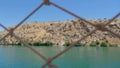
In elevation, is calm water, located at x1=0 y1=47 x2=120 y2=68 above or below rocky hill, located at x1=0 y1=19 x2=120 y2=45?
below

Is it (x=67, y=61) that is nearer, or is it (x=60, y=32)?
(x=67, y=61)

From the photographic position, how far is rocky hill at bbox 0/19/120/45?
88.7 metres

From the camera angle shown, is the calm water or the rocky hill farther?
the rocky hill

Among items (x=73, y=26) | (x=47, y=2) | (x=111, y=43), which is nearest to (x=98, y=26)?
(x=47, y=2)

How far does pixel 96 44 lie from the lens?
3597 inches

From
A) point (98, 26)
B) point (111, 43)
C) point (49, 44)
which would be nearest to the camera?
point (98, 26)

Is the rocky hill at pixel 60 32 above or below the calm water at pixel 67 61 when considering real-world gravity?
above

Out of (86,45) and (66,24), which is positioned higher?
(66,24)

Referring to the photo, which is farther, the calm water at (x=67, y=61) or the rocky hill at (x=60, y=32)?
the rocky hill at (x=60, y=32)

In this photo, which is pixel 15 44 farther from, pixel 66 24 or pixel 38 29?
pixel 66 24

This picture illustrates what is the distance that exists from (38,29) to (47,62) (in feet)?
313

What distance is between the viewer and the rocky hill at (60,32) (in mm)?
88700

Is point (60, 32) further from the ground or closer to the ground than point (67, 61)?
further from the ground

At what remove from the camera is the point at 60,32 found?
94.6 meters
